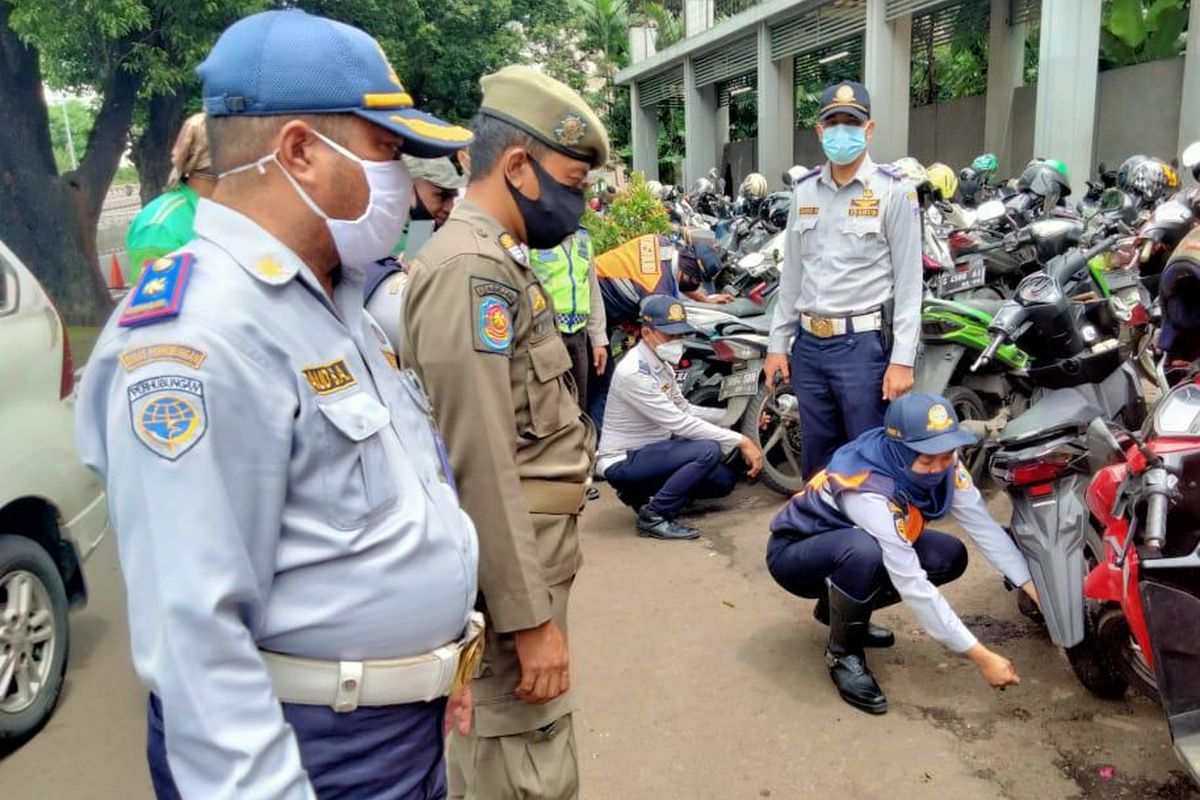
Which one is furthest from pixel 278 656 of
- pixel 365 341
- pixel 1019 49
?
pixel 1019 49

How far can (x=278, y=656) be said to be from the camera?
3.93 ft

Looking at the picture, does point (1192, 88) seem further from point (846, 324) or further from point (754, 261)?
point (846, 324)

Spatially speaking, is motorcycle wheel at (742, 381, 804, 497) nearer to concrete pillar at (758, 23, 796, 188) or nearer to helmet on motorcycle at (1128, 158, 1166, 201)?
helmet on motorcycle at (1128, 158, 1166, 201)

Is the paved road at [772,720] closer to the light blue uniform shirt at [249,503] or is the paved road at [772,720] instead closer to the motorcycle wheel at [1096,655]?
the motorcycle wheel at [1096,655]

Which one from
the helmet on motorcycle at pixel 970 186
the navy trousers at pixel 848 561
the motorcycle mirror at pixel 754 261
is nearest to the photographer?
the navy trousers at pixel 848 561

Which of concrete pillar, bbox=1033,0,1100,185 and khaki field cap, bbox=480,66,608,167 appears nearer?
khaki field cap, bbox=480,66,608,167

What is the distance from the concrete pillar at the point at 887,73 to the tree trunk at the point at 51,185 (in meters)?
9.95

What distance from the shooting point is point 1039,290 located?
343 centimetres

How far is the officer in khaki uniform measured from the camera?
1.73 metres

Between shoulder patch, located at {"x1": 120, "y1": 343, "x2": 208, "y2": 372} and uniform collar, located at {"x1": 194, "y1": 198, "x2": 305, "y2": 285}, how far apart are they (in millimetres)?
147

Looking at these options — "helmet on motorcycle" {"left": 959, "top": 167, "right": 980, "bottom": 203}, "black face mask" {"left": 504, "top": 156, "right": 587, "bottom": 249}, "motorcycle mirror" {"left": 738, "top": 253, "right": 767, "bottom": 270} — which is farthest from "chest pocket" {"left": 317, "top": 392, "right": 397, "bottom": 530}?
"helmet on motorcycle" {"left": 959, "top": 167, "right": 980, "bottom": 203}

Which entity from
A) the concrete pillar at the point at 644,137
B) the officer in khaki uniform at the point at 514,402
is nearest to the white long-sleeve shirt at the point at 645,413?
the officer in khaki uniform at the point at 514,402

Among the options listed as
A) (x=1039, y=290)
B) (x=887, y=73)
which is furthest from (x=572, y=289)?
(x=887, y=73)

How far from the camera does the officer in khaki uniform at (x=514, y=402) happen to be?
1727 millimetres
